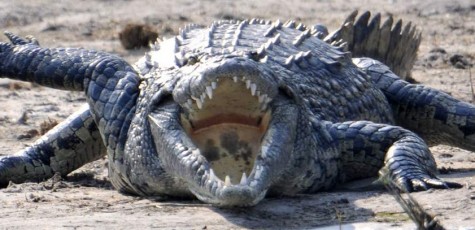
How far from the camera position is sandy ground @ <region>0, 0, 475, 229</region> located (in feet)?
24.0

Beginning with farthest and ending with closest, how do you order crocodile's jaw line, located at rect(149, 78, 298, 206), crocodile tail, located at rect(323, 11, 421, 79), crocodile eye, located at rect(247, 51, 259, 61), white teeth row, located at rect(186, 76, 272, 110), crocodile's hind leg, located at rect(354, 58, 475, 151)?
crocodile tail, located at rect(323, 11, 421, 79), crocodile's hind leg, located at rect(354, 58, 475, 151), crocodile eye, located at rect(247, 51, 259, 61), white teeth row, located at rect(186, 76, 272, 110), crocodile's jaw line, located at rect(149, 78, 298, 206)

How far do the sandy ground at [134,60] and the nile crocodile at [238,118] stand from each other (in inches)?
6.7

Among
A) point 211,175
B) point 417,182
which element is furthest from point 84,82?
point 417,182

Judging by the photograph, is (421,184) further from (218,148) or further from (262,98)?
(218,148)

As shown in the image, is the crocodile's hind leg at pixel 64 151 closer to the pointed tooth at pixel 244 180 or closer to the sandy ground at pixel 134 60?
the sandy ground at pixel 134 60

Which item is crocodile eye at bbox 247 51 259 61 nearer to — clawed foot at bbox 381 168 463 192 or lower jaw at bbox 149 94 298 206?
lower jaw at bbox 149 94 298 206

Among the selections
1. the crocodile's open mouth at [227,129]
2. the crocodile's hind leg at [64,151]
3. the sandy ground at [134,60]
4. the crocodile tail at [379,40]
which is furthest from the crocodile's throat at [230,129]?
the crocodile tail at [379,40]

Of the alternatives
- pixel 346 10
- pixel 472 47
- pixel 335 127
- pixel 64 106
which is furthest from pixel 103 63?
pixel 346 10

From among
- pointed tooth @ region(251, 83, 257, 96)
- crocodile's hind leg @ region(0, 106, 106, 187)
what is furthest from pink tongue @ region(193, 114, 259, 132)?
crocodile's hind leg @ region(0, 106, 106, 187)

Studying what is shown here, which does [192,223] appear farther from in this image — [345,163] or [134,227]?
[345,163]

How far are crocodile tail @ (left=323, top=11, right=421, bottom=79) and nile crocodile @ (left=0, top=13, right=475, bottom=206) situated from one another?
1.15m

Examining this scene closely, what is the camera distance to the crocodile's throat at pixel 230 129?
7.84 metres

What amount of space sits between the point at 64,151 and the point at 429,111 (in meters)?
2.58

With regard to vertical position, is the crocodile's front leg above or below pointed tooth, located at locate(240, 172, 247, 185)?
→ above
